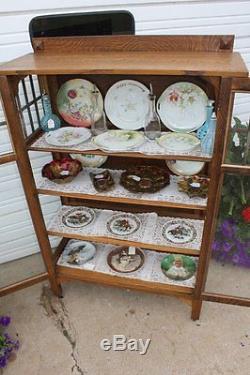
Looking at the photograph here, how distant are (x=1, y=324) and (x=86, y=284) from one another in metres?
0.53

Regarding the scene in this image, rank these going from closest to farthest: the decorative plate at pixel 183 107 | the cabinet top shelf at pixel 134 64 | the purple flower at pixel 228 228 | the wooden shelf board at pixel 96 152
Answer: the cabinet top shelf at pixel 134 64
the wooden shelf board at pixel 96 152
the decorative plate at pixel 183 107
the purple flower at pixel 228 228

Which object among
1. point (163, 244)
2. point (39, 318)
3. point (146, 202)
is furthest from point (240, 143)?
point (39, 318)

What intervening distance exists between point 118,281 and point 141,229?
1.03ft

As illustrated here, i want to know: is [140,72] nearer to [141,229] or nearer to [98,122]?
[98,122]

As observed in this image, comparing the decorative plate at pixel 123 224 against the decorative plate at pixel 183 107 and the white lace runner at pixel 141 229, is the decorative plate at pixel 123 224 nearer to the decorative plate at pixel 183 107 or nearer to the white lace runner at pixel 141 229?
the white lace runner at pixel 141 229

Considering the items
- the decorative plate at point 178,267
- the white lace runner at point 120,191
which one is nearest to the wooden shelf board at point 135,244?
the decorative plate at point 178,267

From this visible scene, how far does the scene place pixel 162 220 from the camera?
1.80 meters

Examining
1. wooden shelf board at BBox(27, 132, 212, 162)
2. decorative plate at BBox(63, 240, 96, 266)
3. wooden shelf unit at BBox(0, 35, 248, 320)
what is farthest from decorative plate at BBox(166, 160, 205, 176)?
decorative plate at BBox(63, 240, 96, 266)

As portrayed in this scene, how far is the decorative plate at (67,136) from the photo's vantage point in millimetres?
1448

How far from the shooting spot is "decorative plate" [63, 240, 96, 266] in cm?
189

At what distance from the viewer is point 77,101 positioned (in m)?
1.56

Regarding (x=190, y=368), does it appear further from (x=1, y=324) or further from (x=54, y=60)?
(x=54, y=60)

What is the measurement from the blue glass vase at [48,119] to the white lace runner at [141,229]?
21.1 inches

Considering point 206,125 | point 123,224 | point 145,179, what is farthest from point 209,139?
point 123,224
